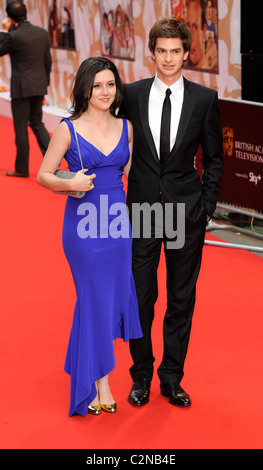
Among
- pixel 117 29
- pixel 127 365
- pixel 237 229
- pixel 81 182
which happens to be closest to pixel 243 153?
pixel 237 229

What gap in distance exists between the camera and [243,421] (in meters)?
3.83

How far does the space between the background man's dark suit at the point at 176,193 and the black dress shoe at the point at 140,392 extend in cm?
4

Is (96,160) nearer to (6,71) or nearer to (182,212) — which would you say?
(182,212)

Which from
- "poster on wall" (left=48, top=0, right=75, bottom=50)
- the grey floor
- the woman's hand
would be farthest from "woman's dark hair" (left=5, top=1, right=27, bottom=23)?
the woman's hand

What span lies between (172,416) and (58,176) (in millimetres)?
1295

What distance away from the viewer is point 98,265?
369 centimetres

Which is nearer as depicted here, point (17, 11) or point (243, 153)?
point (243, 153)

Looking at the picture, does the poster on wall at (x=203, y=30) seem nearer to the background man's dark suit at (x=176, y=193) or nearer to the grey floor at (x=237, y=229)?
the grey floor at (x=237, y=229)

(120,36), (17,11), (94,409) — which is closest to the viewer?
(94,409)

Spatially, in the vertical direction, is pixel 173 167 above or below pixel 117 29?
above

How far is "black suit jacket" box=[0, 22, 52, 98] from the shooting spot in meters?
9.05

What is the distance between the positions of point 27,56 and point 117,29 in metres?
1.80

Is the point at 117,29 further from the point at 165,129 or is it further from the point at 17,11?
the point at 165,129

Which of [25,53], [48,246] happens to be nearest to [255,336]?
[48,246]
